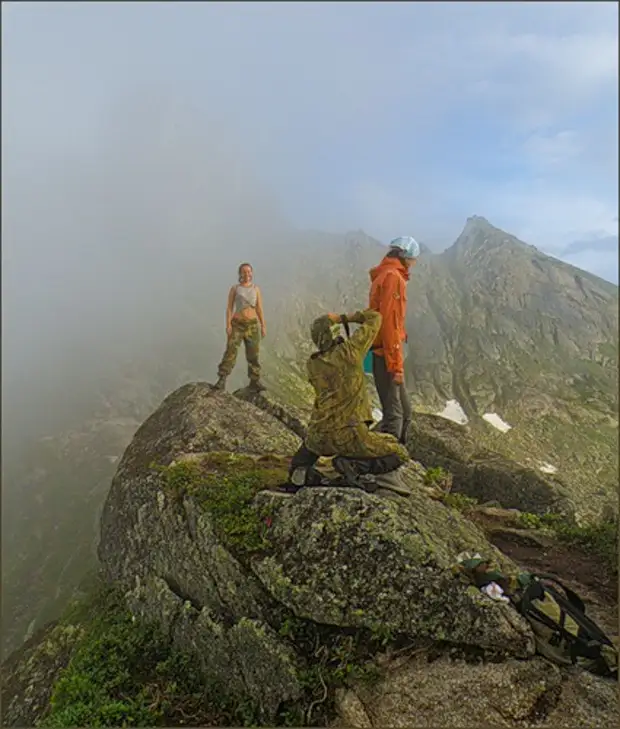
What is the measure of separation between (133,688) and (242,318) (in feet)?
33.1

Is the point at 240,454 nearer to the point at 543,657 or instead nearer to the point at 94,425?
the point at 543,657

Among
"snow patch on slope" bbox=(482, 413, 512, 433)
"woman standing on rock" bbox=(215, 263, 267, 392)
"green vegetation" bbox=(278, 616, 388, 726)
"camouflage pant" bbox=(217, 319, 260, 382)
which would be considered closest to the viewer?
"green vegetation" bbox=(278, 616, 388, 726)

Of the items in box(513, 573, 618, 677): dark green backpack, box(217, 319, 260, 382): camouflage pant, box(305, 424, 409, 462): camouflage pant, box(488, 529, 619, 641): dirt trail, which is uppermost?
box(217, 319, 260, 382): camouflage pant

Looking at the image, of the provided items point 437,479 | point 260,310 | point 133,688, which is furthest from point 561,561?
point 260,310

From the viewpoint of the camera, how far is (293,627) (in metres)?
8.84

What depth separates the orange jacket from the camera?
11711 millimetres

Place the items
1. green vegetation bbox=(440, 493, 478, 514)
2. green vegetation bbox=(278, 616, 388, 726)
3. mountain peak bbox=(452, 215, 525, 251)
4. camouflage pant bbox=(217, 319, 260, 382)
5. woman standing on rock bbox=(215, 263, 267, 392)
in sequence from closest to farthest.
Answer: green vegetation bbox=(278, 616, 388, 726), green vegetation bbox=(440, 493, 478, 514), mountain peak bbox=(452, 215, 525, 251), woman standing on rock bbox=(215, 263, 267, 392), camouflage pant bbox=(217, 319, 260, 382)

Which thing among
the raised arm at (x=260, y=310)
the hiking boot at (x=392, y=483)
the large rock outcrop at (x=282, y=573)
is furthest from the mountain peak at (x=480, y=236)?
the hiking boot at (x=392, y=483)

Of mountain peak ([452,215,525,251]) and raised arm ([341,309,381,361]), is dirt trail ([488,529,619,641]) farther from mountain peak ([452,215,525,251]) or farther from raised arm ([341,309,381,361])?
→ mountain peak ([452,215,525,251])

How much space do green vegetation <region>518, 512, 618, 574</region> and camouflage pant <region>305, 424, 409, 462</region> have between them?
17.6ft

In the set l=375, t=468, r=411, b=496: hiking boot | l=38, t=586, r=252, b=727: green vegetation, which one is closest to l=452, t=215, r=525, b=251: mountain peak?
l=375, t=468, r=411, b=496: hiking boot

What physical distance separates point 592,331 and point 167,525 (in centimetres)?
1844

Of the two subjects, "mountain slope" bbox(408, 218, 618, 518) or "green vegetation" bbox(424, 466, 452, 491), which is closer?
"green vegetation" bbox(424, 466, 452, 491)

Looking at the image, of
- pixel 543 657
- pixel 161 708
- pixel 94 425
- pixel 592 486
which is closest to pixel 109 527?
pixel 161 708
